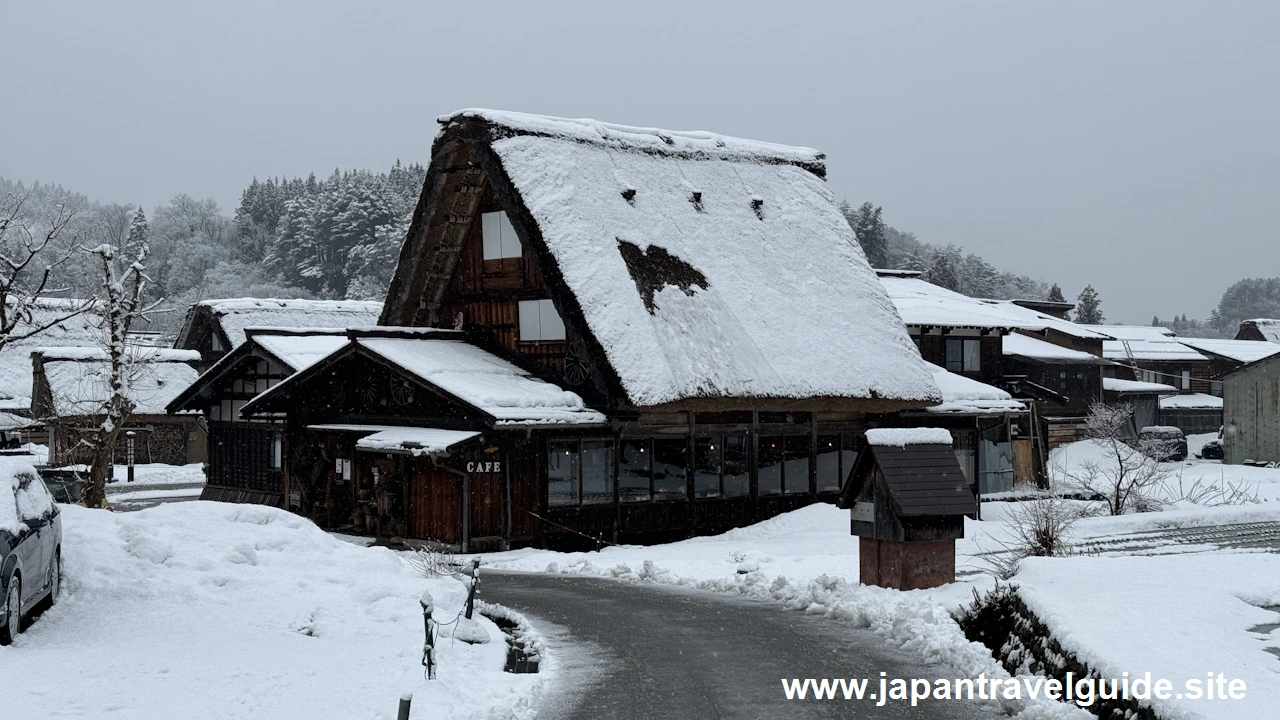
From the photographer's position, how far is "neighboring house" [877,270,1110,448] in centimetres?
3953

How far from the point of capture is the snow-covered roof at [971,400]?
99.0 feet

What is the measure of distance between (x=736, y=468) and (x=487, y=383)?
21.2 feet

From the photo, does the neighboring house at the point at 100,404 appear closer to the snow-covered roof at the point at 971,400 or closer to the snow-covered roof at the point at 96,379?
the snow-covered roof at the point at 96,379

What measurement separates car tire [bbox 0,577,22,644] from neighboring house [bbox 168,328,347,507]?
2244 centimetres

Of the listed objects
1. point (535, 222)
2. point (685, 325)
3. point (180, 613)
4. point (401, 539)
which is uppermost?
point (535, 222)

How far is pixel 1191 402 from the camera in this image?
2402 inches

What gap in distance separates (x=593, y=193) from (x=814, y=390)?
6.66 m

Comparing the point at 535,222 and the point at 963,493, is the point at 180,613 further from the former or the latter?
the point at 535,222

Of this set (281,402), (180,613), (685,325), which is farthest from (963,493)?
(281,402)

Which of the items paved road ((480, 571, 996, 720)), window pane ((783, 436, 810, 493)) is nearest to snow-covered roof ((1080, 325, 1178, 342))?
window pane ((783, 436, 810, 493))

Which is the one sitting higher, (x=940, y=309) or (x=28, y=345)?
(x=940, y=309)

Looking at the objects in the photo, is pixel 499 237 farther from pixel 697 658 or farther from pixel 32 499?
pixel 32 499

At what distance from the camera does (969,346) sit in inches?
1613

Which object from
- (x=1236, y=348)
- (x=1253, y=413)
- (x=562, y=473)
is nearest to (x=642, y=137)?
(x=562, y=473)
